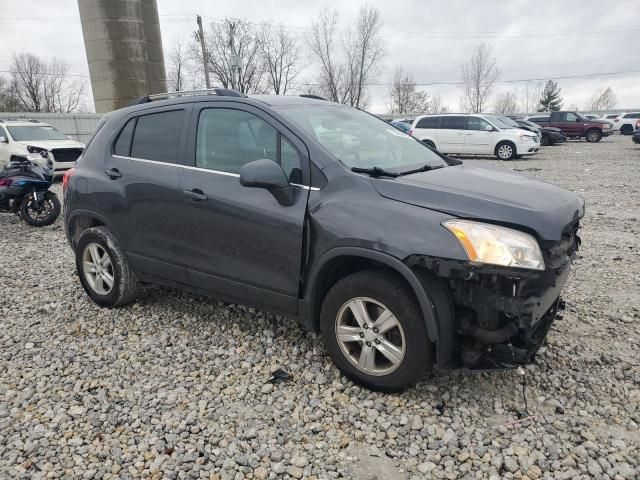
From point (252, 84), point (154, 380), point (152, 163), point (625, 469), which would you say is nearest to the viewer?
point (625, 469)

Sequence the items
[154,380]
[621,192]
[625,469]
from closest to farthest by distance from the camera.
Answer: [625,469], [154,380], [621,192]

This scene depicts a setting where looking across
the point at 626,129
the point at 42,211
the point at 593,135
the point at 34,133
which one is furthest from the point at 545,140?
the point at 42,211

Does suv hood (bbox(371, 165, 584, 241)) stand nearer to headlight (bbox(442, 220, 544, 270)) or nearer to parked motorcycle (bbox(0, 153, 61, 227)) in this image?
headlight (bbox(442, 220, 544, 270))

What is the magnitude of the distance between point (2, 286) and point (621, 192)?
35.3ft

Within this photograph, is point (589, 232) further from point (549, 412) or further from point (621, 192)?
point (549, 412)

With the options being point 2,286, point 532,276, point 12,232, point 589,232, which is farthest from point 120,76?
point 532,276

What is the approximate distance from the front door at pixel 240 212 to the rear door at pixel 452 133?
15685 millimetres

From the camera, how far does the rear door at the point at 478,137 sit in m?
17.5

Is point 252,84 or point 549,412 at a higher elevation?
point 252,84

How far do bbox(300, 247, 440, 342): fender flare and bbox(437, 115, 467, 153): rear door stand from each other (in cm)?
1620

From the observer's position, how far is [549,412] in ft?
8.91

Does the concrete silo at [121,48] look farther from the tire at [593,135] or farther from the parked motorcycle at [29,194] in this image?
the tire at [593,135]

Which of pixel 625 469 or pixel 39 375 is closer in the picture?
pixel 625 469

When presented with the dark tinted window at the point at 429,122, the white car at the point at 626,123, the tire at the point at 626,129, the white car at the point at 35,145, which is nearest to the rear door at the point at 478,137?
the dark tinted window at the point at 429,122
